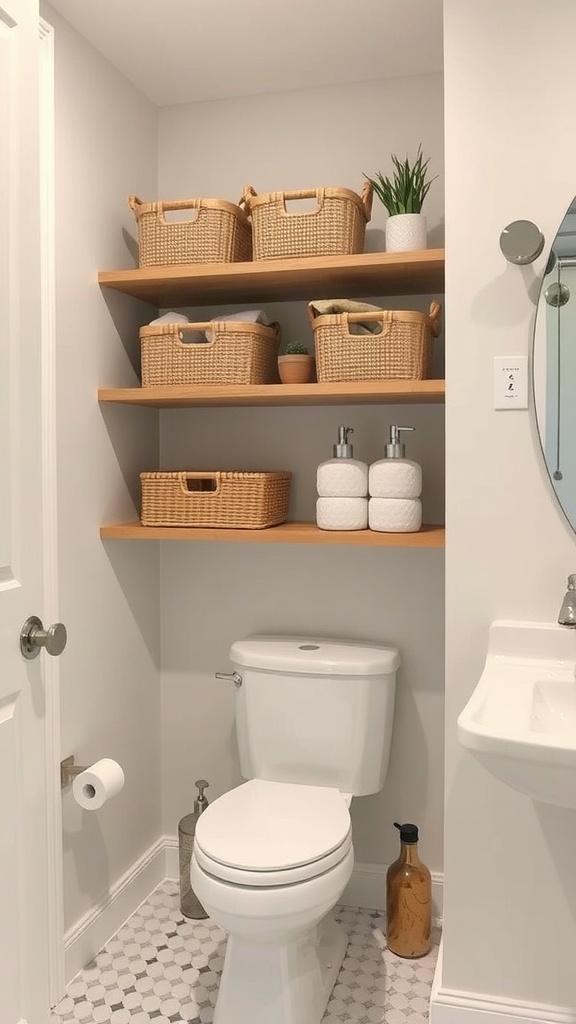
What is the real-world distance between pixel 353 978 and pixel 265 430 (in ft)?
4.70

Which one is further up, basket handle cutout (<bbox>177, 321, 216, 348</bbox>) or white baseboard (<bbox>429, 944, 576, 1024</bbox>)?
A: basket handle cutout (<bbox>177, 321, 216, 348</bbox>)

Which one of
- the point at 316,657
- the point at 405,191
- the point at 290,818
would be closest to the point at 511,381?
the point at 405,191

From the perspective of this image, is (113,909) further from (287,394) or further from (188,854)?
(287,394)

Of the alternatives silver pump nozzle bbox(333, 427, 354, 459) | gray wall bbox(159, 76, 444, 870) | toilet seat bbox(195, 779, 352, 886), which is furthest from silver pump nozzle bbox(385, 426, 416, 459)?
toilet seat bbox(195, 779, 352, 886)

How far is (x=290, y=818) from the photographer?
74.6 inches

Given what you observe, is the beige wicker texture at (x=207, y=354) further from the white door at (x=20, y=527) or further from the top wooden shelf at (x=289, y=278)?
the white door at (x=20, y=527)

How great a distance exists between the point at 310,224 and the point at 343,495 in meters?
0.66

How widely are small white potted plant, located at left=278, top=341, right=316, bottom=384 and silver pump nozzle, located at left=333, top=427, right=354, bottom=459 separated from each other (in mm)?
169

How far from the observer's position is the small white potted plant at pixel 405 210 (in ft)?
6.58

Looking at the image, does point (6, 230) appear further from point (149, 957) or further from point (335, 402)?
point (149, 957)

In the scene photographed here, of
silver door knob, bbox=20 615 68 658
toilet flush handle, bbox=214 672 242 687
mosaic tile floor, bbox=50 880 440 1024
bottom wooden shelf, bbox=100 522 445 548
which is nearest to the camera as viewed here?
silver door knob, bbox=20 615 68 658

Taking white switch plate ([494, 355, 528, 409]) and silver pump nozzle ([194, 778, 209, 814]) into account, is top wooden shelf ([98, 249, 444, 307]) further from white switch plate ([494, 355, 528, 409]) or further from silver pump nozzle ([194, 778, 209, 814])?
silver pump nozzle ([194, 778, 209, 814])

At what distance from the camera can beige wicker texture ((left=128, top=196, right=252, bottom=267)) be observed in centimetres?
210

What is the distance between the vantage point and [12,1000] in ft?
4.47
